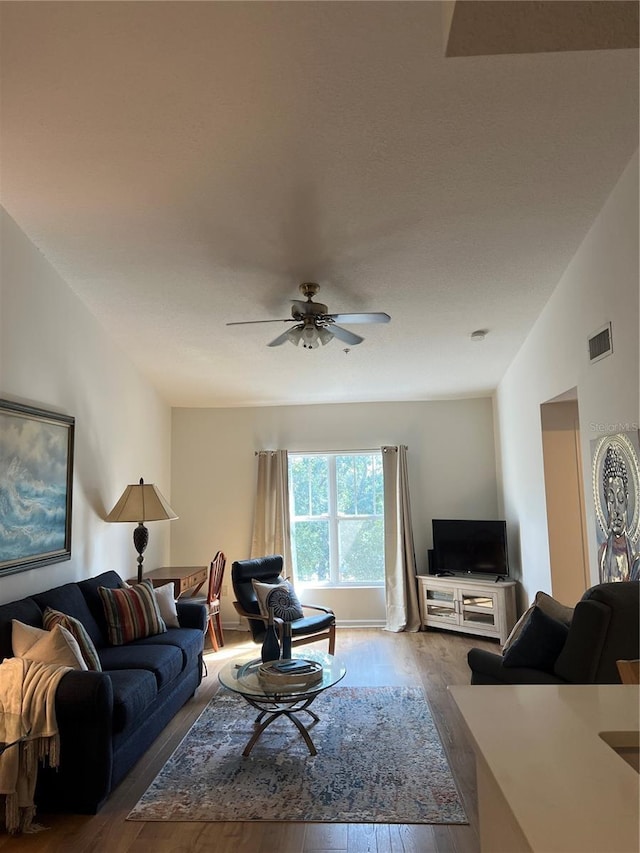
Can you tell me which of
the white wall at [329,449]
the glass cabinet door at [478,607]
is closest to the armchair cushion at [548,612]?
the glass cabinet door at [478,607]

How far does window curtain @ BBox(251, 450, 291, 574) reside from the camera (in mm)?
6594

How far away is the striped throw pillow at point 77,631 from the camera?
3.18 meters

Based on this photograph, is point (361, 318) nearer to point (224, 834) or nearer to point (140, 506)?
point (140, 506)

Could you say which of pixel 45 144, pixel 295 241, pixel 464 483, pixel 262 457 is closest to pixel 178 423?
pixel 262 457

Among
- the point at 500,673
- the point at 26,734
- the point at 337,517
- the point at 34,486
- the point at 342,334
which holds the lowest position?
the point at 26,734

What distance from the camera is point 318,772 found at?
315cm

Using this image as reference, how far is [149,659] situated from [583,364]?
3276mm

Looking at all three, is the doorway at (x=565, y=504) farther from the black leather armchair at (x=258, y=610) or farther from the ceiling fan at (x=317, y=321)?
the black leather armchair at (x=258, y=610)

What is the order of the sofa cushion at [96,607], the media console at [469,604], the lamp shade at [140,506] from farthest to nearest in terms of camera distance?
the media console at [469,604]
the lamp shade at [140,506]
the sofa cushion at [96,607]

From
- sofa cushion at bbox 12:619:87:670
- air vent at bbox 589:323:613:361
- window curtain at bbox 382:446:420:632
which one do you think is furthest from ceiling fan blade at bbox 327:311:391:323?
window curtain at bbox 382:446:420:632

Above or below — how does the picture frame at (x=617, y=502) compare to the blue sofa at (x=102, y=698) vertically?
above

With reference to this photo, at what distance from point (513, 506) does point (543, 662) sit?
3.14 metres

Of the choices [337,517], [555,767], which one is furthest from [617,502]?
[337,517]

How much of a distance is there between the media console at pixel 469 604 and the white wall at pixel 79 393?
3.04 metres
